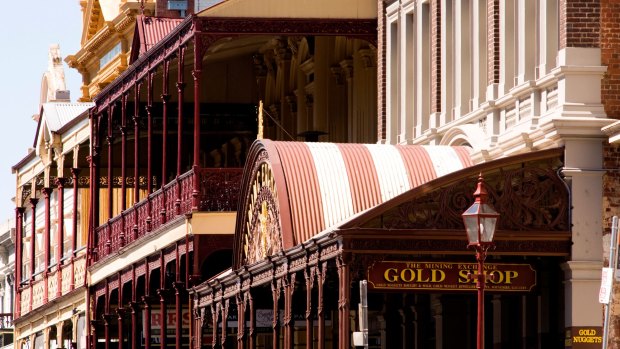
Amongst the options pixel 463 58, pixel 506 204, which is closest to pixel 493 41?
pixel 463 58

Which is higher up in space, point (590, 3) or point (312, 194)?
point (590, 3)

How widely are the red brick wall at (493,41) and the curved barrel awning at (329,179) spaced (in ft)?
4.34

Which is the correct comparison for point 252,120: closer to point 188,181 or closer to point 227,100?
point 227,100

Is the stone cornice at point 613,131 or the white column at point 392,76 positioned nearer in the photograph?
the stone cornice at point 613,131

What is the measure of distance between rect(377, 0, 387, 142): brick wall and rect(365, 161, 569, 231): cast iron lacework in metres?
11.3

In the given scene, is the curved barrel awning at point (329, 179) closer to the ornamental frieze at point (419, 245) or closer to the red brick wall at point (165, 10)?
the ornamental frieze at point (419, 245)

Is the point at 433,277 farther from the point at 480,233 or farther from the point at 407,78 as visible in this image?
the point at 407,78

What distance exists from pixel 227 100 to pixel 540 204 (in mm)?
24465

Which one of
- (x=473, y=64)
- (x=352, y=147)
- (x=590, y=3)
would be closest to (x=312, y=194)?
(x=352, y=147)

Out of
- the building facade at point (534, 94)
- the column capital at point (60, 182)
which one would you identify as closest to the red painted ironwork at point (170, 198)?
the building facade at point (534, 94)

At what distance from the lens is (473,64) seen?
33562 mm

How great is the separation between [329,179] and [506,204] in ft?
16.6

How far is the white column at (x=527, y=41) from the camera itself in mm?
30203

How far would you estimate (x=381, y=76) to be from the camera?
3928 cm
